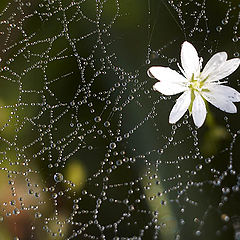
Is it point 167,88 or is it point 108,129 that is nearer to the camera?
point 167,88

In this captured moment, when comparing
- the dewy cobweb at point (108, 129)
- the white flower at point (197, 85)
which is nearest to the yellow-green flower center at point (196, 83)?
the white flower at point (197, 85)

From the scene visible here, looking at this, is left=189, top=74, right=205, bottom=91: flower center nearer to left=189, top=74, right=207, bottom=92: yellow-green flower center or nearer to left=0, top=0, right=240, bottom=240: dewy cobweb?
left=189, top=74, right=207, bottom=92: yellow-green flower center

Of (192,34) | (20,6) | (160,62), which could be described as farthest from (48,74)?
(192,34)

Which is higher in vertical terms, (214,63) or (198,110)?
(214,63)

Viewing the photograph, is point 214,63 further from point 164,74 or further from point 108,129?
point 108,129

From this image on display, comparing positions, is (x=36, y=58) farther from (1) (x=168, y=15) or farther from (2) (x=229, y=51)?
(2) (x=229, y=51)

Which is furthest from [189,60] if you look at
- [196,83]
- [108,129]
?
[108,129]
